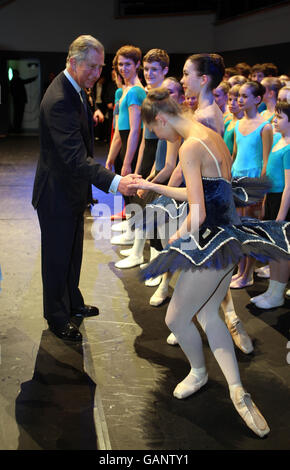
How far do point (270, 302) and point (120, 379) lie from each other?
1434 millimetres

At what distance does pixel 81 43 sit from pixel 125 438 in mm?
2080

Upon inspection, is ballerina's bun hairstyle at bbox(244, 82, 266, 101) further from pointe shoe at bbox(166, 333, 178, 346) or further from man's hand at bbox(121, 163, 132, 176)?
pointe shoe at bbox(166, 333, 178, 346)

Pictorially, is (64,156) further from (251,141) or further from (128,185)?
(251,141)

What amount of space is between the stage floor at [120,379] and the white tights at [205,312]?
287 millimetres

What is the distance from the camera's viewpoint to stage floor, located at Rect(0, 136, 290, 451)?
2369 millimetres

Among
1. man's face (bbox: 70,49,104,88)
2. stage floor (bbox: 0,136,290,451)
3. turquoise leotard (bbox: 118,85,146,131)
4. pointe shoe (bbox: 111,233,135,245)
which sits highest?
man's face (bbox: 70,49,104,88)

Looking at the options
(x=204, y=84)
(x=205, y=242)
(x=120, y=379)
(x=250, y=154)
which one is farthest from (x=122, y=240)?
(x=205, y=242)

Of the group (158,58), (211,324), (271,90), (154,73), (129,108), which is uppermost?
(158,58)

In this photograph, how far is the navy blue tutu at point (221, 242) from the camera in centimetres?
231

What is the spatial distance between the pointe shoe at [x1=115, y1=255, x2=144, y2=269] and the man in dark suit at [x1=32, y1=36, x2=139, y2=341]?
1220 millimetres

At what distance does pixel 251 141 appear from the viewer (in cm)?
401

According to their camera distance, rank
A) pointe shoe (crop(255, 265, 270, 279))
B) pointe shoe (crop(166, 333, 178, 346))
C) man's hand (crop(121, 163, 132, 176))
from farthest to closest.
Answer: man's hand (crop(121, 163, 132, 176)) < pointe shoe (crop(255, 265, 270, 279)) < pointe shoe (crop(166, 333, 178, 346))

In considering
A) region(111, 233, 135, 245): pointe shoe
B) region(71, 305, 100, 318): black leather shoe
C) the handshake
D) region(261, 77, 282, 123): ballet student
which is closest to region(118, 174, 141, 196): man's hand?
the handshake

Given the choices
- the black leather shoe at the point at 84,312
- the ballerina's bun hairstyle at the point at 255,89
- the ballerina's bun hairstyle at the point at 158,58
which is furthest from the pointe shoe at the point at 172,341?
the ballerina's bun hairstyle at the point at 158,58
